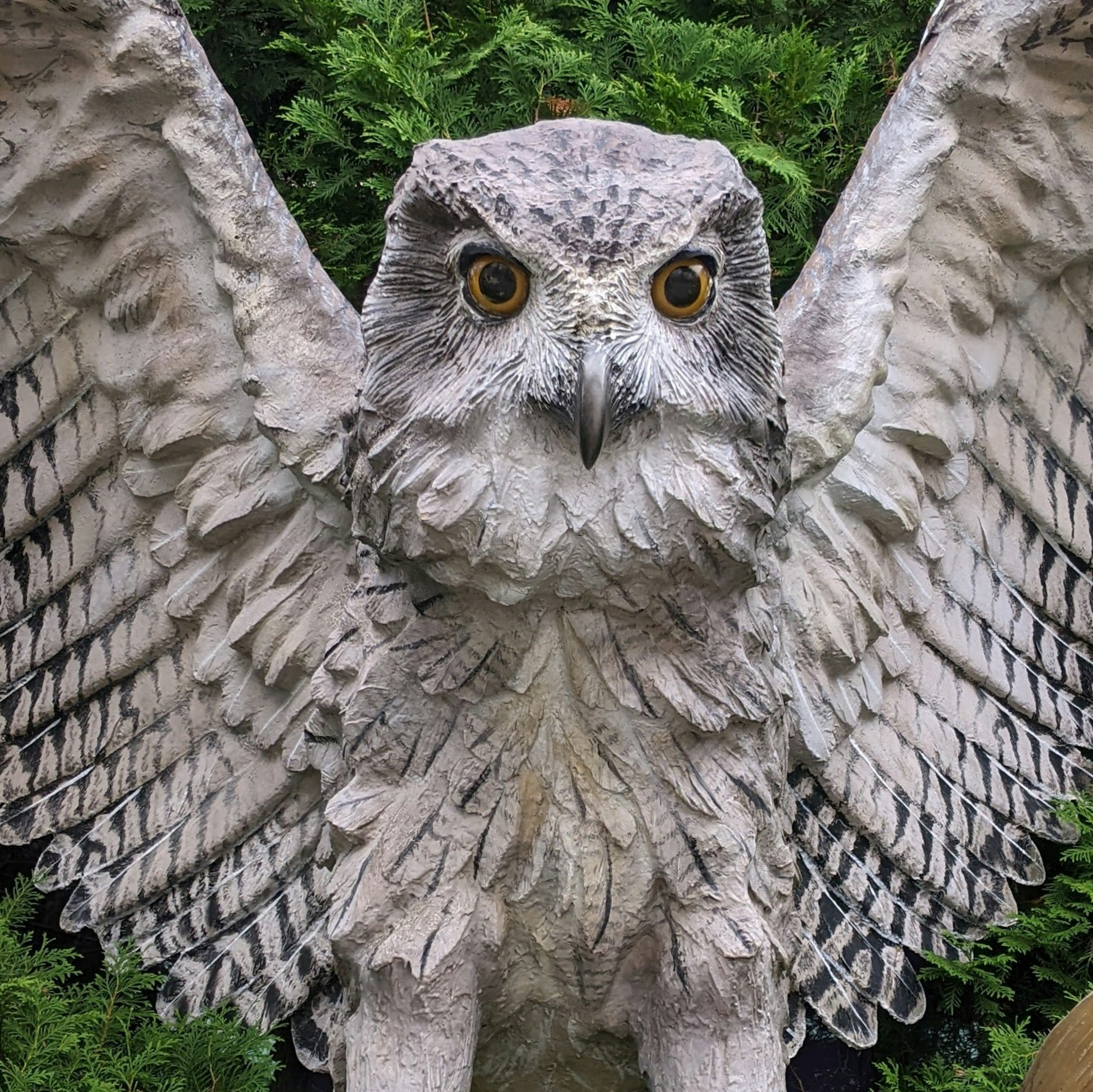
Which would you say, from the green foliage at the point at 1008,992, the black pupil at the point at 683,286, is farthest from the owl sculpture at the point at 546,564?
the green foliage at the point at 1008,992

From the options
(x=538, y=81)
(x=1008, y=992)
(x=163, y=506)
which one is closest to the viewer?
(x=163, y=506)

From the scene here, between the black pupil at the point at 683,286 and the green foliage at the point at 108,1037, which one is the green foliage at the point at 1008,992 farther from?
the black pupil at the point at 683,286

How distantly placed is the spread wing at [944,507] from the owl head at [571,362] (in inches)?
17.4

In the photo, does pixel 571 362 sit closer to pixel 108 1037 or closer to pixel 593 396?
pixel 593 396

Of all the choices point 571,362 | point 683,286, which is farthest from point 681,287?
point 571,362

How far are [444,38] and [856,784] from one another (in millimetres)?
1698

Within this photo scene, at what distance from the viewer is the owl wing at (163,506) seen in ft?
6.61

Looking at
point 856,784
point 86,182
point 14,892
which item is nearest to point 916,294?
point 856,784

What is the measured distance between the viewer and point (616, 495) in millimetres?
1515

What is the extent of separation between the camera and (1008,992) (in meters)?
2.70

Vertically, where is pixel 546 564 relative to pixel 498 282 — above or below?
below

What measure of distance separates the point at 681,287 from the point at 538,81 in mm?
1670

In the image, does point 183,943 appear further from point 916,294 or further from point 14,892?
point 916,294

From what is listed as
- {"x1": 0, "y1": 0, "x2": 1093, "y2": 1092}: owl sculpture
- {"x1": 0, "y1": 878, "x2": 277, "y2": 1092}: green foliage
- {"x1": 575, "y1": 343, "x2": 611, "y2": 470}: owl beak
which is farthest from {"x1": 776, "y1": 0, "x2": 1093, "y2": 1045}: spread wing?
{"x1": 0, "y1": 878, "x2": 277, "y2": 1092}: green foliage
